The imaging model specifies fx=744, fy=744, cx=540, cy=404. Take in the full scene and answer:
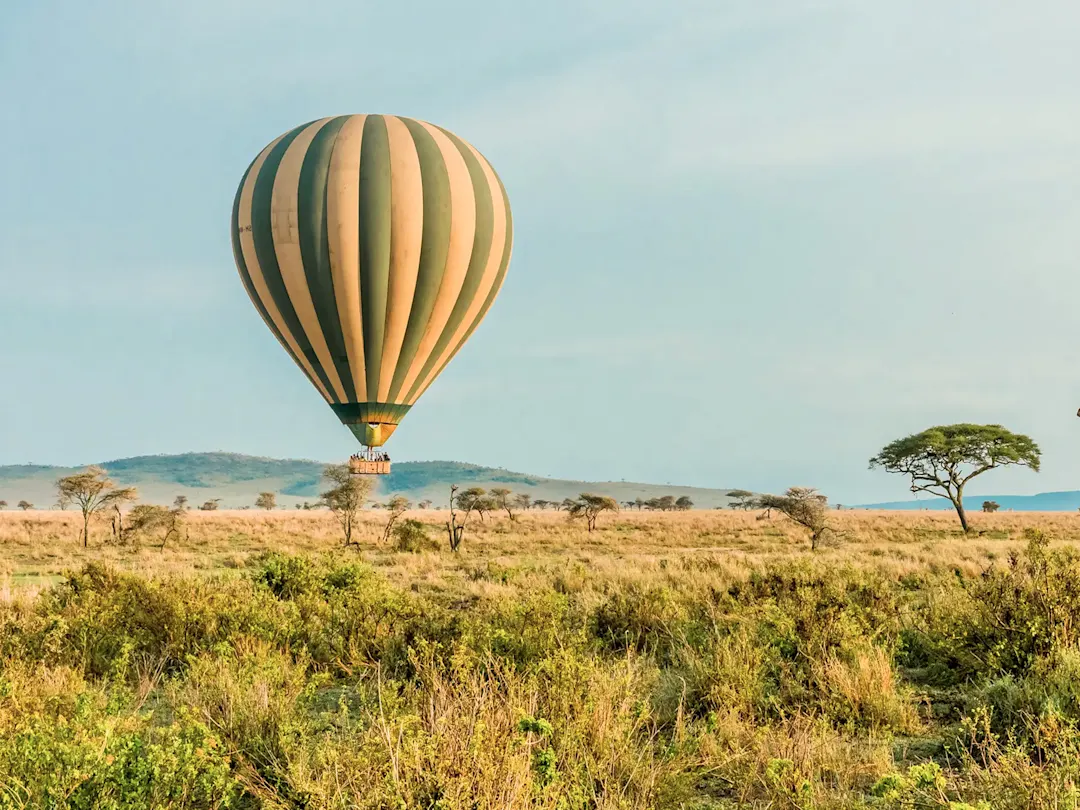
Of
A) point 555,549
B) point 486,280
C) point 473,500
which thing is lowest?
point 555,549

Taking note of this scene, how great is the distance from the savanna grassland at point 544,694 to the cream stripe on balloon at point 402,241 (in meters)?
6.94

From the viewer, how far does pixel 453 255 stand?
64.8 ft

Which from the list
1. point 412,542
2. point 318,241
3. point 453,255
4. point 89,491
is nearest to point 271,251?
point 318,241

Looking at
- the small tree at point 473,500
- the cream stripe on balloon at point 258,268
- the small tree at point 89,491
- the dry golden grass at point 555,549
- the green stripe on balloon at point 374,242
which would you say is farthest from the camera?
the small tree at point 473,500

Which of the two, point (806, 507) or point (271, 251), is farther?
point (806, 507)

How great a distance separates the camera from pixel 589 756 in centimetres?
516

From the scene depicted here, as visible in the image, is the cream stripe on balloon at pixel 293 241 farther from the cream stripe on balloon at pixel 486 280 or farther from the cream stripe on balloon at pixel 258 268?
the cream stripe on balloon at pixel 486 280

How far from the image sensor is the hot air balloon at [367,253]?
18.9m

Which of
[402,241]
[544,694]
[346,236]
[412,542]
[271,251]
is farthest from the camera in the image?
[412,542]

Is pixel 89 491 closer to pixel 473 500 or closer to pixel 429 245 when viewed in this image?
pixel 473 500

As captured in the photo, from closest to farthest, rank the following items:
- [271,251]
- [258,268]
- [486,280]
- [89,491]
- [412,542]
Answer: [271,251] < [258,268] < [486,280] < [412,542] < [89,491]

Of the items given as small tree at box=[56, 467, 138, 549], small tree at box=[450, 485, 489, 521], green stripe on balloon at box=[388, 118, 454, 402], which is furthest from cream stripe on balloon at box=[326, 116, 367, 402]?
small tree at box=[450, 485, 489, 521]

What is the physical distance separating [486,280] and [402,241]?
2930 millimetres

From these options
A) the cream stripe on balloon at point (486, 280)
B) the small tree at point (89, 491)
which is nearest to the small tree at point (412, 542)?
the cream stripe on balloon at point (486, 280)
